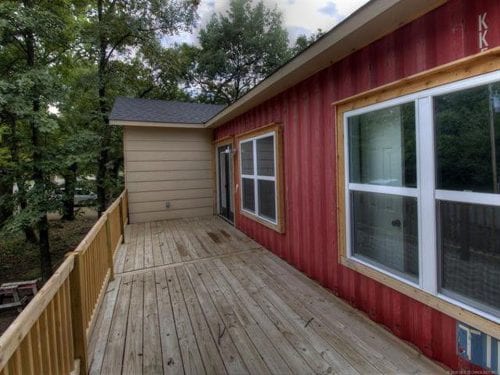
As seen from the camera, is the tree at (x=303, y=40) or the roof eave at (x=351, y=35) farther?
the tree at (x=303, y=40)

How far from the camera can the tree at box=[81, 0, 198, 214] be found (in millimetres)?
8719

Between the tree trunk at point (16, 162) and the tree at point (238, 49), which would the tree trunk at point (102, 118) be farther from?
the tree at point (238, 49)

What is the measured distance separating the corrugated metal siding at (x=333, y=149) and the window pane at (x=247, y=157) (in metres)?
0.49

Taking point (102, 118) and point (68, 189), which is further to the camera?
point (102, 118)

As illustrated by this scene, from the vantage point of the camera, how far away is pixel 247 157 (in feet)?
17.9

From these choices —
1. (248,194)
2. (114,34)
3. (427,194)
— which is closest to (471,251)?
(427,194)

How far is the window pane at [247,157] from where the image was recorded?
527cm

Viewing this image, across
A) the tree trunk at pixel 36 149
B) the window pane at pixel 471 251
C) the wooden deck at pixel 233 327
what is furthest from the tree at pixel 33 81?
the window pane at pixel 471 251

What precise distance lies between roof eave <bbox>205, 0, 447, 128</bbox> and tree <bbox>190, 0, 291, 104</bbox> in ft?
39.6

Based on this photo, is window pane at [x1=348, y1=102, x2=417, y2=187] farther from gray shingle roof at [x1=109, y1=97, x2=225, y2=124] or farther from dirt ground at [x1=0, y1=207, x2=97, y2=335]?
dirt ground at [x1=0, y1=207, x2=97, y2=335]

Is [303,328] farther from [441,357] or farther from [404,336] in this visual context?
[441,357]

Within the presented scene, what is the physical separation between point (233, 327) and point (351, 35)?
2698 millimetres

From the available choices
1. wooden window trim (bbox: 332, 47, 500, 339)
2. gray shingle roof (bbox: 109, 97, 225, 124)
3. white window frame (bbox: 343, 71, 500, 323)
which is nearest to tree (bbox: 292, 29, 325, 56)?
gray shingle roof (bbox: 109, 97, 225, 124)

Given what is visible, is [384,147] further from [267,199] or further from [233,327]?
[267,199]
